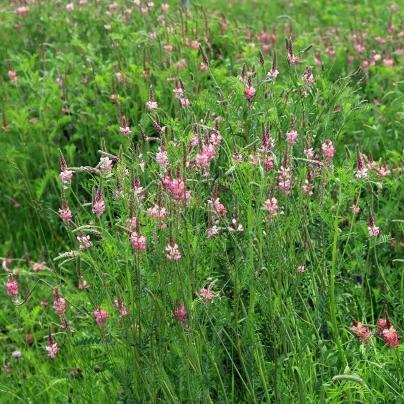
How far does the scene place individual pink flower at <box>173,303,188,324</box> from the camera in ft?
6.76

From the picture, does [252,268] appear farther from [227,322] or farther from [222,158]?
[222,158]

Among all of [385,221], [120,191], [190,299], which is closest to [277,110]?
[385,221]

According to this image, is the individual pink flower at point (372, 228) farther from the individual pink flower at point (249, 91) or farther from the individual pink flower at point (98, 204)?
the individual pink flower at point (98, 204)

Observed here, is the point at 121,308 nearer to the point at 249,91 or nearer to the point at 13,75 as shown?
the point at 249,91

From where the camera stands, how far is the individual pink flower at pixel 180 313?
6.76 feet

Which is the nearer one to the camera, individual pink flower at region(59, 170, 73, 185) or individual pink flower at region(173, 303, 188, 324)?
individual pink flower at region(173, 303, 188, 324)

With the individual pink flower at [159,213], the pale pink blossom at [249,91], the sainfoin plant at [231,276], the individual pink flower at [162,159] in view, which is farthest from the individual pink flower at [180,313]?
the pale pink blossom at [249,91]

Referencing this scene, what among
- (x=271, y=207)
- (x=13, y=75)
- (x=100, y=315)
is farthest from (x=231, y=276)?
(x=13, y=75)

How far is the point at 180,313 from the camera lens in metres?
2.06

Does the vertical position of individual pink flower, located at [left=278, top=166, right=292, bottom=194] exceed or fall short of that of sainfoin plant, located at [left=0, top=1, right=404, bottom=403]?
it exceeds it

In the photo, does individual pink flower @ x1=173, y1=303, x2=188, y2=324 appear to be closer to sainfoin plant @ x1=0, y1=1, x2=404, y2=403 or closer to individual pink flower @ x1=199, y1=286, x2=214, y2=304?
sainfoin plant @ x1=0, y1=1, x2=404, y2=403

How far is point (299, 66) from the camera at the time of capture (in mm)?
5293

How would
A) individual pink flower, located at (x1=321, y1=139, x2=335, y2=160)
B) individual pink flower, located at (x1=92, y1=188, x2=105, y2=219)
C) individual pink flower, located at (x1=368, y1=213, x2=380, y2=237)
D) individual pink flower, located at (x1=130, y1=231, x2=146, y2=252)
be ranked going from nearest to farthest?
individual pink flower, located at (x1=130, y1=231, x2=146, y2=252) → individual pink flower, located at (x1=92, y1=188, x2=105, y2=219) → individual pink flower, located at (x1=321, y1=139, x2=335, y2=160) → individual pink flower, located at (x1=368, y1=213, x2=380, y2=237)

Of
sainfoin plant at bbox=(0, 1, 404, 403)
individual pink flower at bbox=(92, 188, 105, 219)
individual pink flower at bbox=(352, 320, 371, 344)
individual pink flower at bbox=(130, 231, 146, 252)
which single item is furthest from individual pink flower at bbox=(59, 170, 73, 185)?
individual pink flower at bbox=(352, 320, 371, 344)
